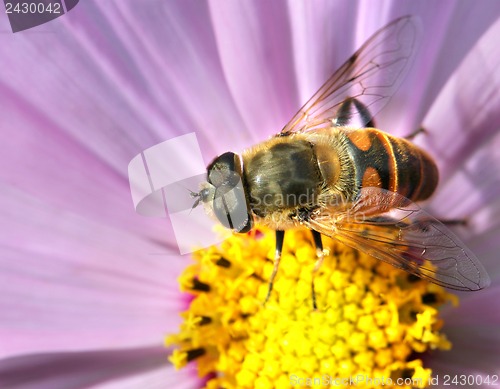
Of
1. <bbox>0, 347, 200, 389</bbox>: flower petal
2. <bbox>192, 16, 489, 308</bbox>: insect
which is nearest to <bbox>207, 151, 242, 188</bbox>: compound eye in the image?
<bbox>192, 16, 489, 308</bbox>: insect

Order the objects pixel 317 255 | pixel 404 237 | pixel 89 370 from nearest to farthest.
→ pixel 404 237 < pixel 317 255 < pixel 89 370

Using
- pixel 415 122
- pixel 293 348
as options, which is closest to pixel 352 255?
pixel 293 348

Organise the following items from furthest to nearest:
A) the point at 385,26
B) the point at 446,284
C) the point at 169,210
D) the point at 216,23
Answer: the point at 169,210
the point at 216,23
the point at 385,26
the point at 446,284

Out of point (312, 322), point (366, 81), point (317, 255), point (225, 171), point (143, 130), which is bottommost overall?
point (312, 322)

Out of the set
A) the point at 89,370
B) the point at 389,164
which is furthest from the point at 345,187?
the point at 89,370

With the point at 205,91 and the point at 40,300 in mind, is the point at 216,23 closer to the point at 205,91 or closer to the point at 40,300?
the point at 205,91

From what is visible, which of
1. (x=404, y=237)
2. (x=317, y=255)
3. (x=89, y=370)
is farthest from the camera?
(x=89, y=370)

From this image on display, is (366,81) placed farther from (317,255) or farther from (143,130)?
(143,130)

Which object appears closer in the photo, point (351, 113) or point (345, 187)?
point (345, 187)
